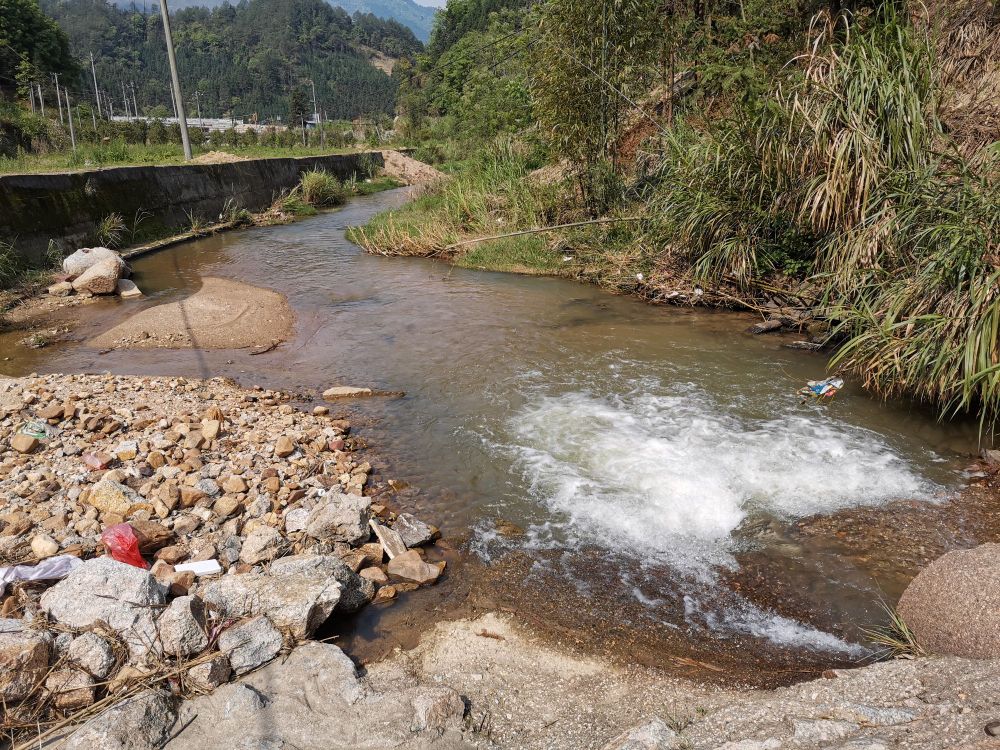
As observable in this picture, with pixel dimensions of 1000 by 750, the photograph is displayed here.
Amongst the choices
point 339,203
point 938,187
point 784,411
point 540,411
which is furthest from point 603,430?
point 339,203

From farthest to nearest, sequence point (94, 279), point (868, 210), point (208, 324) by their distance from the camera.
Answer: point (94, 279)
point (208, 324)
point (868, 210)

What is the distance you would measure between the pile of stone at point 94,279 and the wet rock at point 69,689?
824 centimetres

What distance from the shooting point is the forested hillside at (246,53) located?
94.4 meters

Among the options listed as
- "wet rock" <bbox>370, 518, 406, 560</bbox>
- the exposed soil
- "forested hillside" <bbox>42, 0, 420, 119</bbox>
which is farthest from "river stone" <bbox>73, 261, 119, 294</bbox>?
"forested hillside" <bbox>42, 0, 420, 119</bbox>

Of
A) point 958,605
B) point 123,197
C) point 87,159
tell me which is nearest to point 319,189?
point 87,159

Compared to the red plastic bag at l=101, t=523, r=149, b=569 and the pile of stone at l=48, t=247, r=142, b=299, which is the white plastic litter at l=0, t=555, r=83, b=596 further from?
the pile of stone at l=48, t=247, r=142, b=299

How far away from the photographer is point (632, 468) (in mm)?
4672

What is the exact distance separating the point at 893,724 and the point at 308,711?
2.02m

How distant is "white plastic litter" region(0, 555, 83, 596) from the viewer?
3.14 metres

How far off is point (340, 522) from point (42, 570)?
1.44 metres

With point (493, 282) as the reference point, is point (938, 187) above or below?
above

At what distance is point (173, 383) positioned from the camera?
597cm

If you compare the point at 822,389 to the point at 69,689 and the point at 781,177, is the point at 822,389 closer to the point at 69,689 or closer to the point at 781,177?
the point at 781,177

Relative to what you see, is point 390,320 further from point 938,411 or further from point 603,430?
point 938,411
